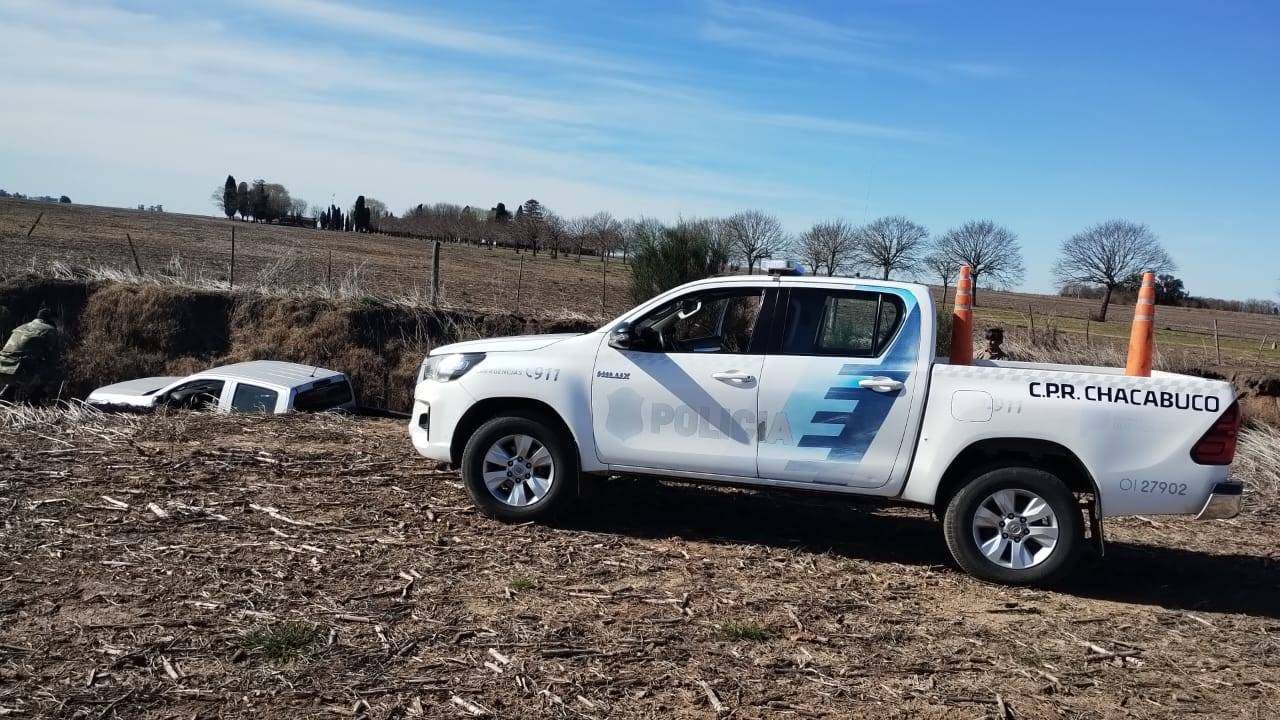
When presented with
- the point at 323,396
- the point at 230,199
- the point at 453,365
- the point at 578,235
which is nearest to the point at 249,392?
the point at 323,396

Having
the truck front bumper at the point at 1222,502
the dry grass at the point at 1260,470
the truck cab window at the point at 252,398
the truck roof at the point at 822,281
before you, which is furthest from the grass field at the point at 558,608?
the truck cab window at the point at 252,398

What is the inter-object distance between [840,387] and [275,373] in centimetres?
909

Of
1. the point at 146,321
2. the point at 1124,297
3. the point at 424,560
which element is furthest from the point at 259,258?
the point at 1124,297

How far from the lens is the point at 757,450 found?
21.1ft

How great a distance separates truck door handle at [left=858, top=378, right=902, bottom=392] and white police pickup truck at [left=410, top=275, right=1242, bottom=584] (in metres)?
0.01

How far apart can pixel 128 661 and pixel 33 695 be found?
39 centimetres

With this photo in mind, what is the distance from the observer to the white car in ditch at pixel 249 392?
1229cm

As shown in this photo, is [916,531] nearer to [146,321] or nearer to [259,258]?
[146,321]

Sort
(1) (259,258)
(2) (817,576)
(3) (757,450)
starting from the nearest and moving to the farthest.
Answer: (2) (817,576) < (3) (757,450) < (1) (259,258)

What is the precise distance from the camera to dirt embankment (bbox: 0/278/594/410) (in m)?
20.8

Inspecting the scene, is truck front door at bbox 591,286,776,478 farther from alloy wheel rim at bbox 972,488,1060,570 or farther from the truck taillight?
the truck taillight

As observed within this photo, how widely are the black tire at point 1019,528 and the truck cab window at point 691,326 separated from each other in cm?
165

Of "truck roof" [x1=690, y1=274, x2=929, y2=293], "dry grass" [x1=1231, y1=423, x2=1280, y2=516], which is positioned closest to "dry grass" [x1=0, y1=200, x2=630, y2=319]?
"dry grass" [x1=1231, y1=423, x2=1280, y2=516]

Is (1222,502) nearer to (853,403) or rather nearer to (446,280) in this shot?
(853,403)
